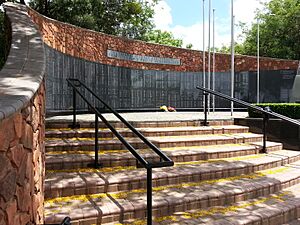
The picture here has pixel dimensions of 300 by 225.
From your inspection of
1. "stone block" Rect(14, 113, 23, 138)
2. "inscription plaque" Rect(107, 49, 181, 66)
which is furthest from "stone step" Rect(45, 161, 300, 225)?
"inscription plaque" Rect(107, 49, 181, 66)

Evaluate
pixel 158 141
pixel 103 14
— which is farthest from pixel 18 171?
pixel 103 14

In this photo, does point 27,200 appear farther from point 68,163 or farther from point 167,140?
point 167,140

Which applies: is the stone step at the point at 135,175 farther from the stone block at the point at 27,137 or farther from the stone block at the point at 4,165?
the stone block at the point at 4,165

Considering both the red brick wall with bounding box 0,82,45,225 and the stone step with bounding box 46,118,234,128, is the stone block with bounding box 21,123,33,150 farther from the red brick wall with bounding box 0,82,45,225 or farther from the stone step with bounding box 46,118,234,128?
the stone step with bounding box 46,118,234,128

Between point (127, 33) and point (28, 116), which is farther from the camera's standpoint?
point (127, 33)

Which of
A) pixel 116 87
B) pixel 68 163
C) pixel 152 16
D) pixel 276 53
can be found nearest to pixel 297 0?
pixel 276 53

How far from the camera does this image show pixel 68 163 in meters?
4.10

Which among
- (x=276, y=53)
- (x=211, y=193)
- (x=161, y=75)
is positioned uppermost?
(x=276, y=53)

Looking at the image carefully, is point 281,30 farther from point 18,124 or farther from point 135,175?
point 18,124

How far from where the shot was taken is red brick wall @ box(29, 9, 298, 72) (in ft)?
25.7

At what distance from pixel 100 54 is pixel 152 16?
16.8m

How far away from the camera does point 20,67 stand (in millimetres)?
2805

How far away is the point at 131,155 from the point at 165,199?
4.00ft

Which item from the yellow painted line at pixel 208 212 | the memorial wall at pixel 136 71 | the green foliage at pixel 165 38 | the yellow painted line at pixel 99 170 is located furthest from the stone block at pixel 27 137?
the green foliage at pixel 165 38
